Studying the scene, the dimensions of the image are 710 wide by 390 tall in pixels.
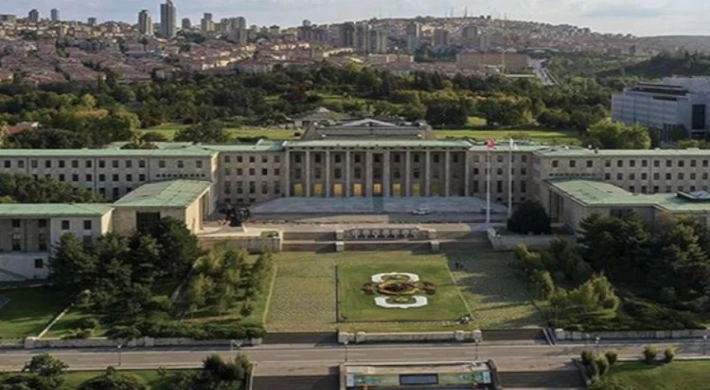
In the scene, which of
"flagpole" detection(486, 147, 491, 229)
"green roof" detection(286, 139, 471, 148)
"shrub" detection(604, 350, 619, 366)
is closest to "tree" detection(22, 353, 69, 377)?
"shrub" detection(604, 350, 619, 366)

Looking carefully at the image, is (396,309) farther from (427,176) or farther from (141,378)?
(427,176)

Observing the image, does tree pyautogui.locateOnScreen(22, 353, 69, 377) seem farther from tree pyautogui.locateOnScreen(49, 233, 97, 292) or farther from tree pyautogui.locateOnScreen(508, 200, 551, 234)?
tree pyautogui.locateOnScreen(508, 200, 551, 234)

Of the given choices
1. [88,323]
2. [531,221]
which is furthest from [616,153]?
[88,323]

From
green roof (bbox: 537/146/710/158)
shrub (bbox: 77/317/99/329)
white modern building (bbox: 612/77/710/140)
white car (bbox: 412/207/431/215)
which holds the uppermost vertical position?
white modern building (bbox: 612/77/710/140)

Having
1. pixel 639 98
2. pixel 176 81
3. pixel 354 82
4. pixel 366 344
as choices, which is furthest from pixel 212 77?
pixel 366 344

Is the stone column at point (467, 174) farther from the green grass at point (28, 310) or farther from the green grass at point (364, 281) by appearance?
the green grass at point (28, 310)

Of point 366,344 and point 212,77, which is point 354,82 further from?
point 366,344
